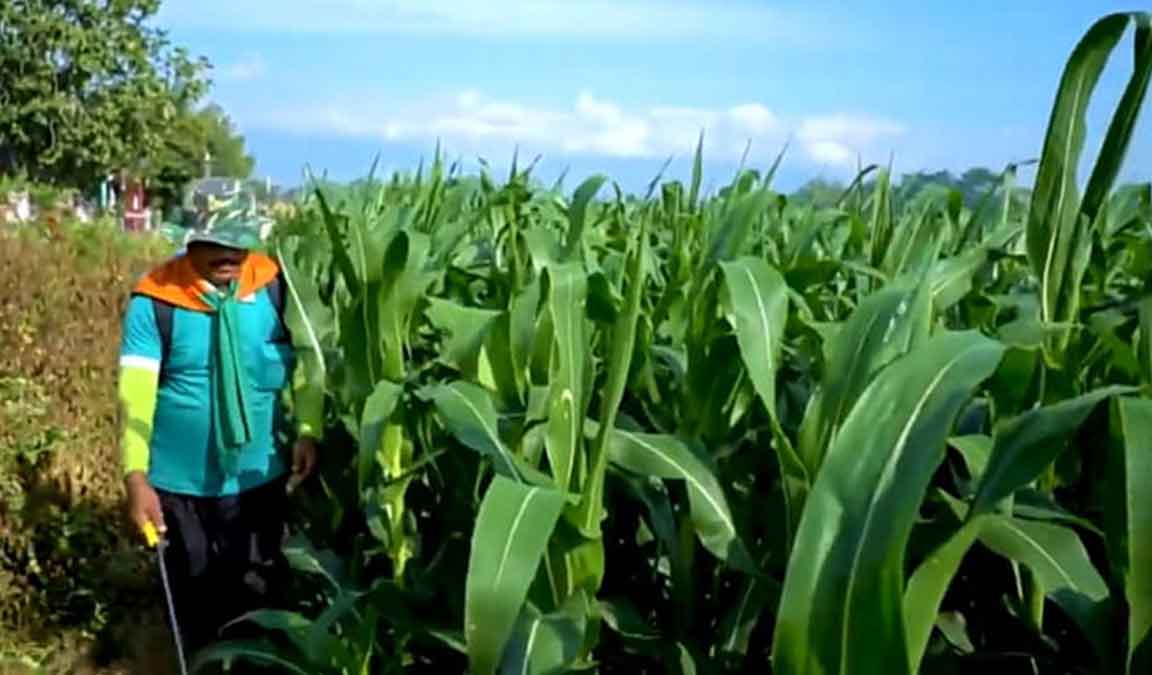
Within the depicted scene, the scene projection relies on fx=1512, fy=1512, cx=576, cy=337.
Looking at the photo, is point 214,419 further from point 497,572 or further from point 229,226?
point 497,572

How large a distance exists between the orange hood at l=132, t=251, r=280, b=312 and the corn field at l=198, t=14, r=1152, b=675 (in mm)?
499

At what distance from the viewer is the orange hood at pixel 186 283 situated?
4.00m

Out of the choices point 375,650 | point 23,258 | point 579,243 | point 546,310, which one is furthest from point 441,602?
point 23,258

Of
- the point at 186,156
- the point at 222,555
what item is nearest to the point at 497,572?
the point at 222,555

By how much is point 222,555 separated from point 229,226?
3.07 ft

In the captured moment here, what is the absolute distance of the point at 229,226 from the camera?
3928 mm

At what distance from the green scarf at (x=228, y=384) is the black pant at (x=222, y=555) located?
0.18 meters

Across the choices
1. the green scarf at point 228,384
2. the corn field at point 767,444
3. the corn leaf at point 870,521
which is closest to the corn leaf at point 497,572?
the corn field at point 767,444

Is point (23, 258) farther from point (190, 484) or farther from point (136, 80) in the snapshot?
point (136, 80)

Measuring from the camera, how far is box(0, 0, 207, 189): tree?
139 feet

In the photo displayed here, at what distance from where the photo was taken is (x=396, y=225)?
407 cm

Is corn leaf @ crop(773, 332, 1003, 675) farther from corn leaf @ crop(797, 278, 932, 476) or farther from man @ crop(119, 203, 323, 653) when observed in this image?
man @ crop(119, 203, 323, 653)

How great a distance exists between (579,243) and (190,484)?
58.7 inches

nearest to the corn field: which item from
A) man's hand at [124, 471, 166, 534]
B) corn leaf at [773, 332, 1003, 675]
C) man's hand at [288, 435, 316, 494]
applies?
corn leaf at [773, 332, 1003, 675]
